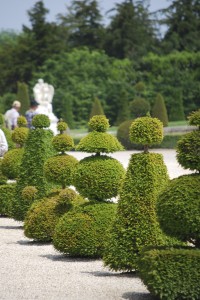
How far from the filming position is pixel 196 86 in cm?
5112

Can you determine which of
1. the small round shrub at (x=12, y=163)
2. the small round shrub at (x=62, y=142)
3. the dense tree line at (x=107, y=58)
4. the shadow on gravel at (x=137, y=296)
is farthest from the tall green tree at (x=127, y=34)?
the shadow on gravel at (x=137, y=296)

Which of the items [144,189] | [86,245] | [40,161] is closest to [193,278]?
[144,189]

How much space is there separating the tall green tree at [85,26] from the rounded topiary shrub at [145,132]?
54997mm

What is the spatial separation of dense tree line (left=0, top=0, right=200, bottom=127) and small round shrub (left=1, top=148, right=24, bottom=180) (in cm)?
3063

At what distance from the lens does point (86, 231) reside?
10844mm

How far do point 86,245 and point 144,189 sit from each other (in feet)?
5.57

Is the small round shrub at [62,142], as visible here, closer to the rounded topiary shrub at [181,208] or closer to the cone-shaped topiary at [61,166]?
the cone-shaped topiary at [61,166]

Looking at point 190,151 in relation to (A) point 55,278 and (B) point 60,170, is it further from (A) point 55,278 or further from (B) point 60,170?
(B) point 60,170

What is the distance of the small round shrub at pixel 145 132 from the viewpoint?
9.48 m

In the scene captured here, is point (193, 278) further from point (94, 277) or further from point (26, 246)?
point (26, 246)

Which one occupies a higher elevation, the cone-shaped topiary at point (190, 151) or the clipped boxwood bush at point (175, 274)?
the cone-shaped topiary at point (190, 151)

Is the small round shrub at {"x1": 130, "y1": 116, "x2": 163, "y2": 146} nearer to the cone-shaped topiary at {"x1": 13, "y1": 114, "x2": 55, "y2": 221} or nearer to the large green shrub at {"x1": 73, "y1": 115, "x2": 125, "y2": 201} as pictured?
the large green shrub at {"x1": 73, "y1": 115, "x2": 125, "y2": 201}

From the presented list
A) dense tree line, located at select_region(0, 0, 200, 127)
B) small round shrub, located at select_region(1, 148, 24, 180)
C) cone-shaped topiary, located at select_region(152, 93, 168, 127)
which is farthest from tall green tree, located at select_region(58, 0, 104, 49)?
small round shrub, located at select_region(1, 148, 24, 180)

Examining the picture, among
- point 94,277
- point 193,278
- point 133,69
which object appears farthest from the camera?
point 133,69
